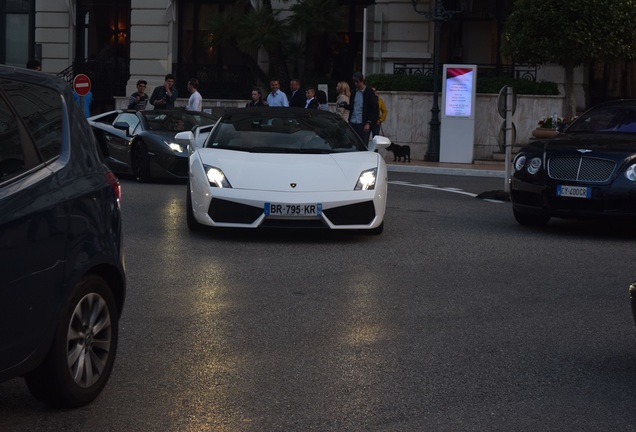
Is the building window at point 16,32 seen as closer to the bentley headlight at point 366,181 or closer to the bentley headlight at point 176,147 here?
the bentley headlight at point 176,147

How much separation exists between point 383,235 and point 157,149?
786 cm

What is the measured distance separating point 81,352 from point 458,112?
24.4 meters

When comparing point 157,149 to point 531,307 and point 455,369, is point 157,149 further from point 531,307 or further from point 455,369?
point 455,369

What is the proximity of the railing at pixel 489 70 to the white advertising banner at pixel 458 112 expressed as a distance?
125 inches

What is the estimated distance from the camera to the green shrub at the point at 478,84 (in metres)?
31.4

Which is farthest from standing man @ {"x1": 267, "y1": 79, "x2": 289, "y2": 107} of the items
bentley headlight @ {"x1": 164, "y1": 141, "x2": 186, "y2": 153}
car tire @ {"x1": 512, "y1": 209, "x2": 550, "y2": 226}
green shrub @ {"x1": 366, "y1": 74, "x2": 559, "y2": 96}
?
car tire @ {"x1": 512, "y1": 209, "x2": 550, "y2": 226}

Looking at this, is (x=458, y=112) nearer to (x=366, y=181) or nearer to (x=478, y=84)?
(x=478, y=84)

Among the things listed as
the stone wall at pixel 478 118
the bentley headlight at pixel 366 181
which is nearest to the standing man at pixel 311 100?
the stone wall at pixel 478 118

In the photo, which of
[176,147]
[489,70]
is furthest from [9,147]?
[489,70]

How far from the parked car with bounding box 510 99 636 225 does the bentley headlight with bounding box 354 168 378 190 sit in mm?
2162

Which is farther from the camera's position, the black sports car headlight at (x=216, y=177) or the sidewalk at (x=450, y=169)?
the sidewalk at (x=450, y=169)

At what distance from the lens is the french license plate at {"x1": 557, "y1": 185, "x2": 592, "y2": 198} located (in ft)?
44.6

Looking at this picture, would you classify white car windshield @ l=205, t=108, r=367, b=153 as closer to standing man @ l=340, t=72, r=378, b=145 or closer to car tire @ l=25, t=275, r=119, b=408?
standing man @ l=340, t=72, r=378, b=145

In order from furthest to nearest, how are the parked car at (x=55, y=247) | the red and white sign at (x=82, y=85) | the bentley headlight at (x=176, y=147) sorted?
the red and white sign at (x=82, y=85) → the bentley headlight at (x=176, y=147) → the parked car at (x=55, y=247)
